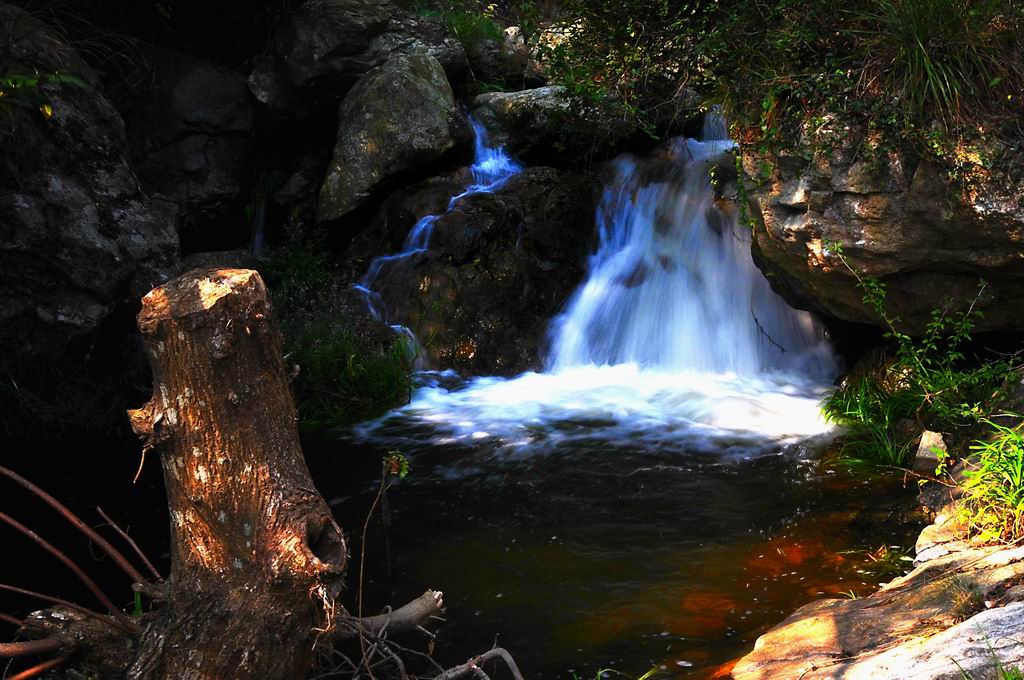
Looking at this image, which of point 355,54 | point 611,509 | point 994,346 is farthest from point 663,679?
point 355,54

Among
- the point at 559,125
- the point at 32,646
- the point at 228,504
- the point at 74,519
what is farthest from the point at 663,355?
the point at 32,646

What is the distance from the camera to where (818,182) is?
6.09 m

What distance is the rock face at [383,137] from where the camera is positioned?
9875mm

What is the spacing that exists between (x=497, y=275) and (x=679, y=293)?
1.85m

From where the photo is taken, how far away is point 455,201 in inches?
388

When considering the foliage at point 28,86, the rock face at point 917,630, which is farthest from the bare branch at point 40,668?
the foliage at point 28,86

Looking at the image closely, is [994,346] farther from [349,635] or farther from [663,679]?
[349,635]

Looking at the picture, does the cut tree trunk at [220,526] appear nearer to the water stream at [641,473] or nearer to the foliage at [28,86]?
the water stream at [641,473]

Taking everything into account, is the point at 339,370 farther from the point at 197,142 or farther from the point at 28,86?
the point at 28,86

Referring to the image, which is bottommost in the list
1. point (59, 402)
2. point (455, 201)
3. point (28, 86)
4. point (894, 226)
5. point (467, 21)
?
point (59, 402)

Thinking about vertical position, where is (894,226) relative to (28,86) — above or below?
Answer: below

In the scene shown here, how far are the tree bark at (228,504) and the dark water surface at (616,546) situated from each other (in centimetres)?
155

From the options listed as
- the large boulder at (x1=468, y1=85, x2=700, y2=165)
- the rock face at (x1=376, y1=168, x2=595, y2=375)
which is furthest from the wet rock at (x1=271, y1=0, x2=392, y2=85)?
the rock face at (x1=376, y1=168, x2=595, y2=375)

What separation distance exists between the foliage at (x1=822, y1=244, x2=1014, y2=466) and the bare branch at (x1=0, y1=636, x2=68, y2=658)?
489cm
